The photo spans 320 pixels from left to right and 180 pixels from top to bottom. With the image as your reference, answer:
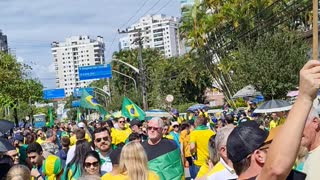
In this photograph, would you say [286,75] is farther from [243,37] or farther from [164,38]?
[164,38]

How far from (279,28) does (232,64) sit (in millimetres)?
4192

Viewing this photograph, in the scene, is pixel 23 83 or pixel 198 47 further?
pixel 23 83

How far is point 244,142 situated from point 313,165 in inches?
43.3

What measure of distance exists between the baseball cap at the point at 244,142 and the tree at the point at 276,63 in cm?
2806

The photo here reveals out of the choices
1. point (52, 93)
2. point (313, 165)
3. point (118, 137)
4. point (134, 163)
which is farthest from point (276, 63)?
point (52, 93)

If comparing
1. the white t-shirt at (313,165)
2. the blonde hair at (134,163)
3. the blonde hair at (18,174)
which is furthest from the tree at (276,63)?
the white t-shirt at (313,165)

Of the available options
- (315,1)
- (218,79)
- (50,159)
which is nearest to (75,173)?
(50,159)

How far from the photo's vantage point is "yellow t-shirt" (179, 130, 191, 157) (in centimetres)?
1317

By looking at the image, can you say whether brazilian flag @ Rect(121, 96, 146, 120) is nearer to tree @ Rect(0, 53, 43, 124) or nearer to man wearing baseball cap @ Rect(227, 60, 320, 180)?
man wearing baseball cap @ Rect(227, 60, 320, 180)

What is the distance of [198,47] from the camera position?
42.2 metres

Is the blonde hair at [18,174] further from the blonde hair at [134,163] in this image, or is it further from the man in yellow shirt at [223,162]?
the man in yellow shirt at [223,162]

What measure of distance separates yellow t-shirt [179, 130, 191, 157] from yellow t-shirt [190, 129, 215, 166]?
1.89m

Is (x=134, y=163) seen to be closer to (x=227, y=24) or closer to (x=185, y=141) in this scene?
(x=185, y=141)

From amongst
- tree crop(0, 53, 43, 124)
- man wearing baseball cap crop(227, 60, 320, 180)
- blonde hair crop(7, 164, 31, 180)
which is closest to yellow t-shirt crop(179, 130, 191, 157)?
blonde hair crop(7, 164, 31, 180)
